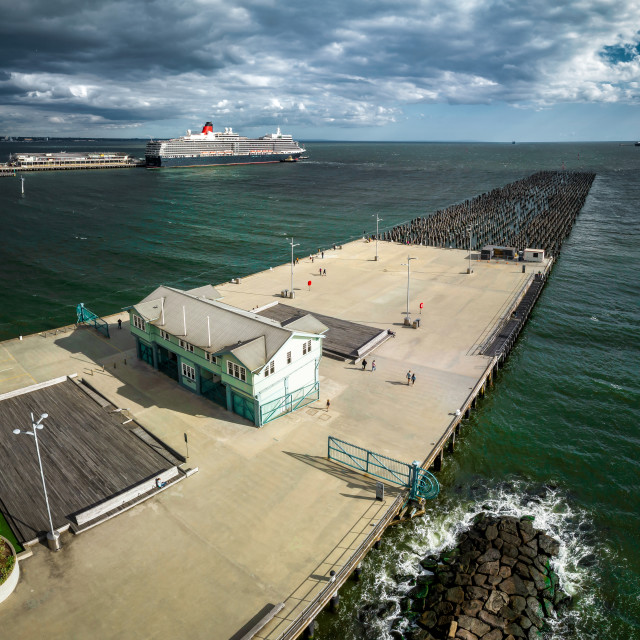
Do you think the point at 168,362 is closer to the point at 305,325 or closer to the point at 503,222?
the point at 305,325

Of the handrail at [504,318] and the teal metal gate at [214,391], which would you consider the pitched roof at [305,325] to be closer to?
the teal metal gate at [214,391]

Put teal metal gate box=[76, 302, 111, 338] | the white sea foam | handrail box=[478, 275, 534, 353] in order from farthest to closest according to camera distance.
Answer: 1. teal metal gate box=[76, 302, 111, 338]
2. handrail box=[478, 275, 534, 353]
3. the white sea foam


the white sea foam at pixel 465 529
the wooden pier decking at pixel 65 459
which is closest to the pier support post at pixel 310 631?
the white sea foam at pixel 465 529

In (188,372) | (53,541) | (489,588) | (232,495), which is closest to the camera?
(489,588)

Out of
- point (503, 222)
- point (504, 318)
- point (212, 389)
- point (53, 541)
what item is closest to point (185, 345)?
point (212, 389)

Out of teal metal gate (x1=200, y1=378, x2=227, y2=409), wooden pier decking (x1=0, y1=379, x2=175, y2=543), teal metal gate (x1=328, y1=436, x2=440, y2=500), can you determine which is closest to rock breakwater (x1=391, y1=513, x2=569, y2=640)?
teal metal gate (x1=328, y1=436, x2=440, y2=500)

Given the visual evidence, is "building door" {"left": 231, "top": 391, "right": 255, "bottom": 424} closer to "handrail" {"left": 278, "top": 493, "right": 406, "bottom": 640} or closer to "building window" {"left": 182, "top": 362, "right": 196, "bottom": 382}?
"building window" {"left": 182, "top": 362, "right": 196, "bottom": 382}
